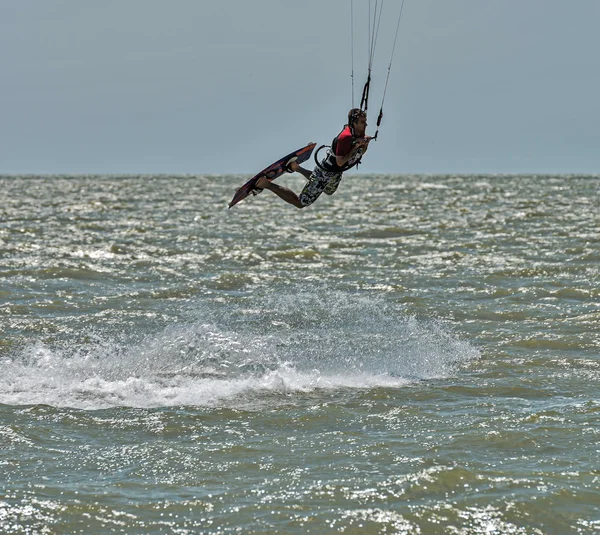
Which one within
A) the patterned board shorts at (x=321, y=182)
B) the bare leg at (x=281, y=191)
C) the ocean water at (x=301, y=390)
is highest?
the patterned board shorts at (x=321, y=182)

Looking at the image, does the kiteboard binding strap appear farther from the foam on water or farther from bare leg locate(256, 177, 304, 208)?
the foam on water

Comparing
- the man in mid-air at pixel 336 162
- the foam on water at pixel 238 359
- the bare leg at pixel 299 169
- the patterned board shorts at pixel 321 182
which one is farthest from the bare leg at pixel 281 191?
the foam on water at pixel 238 359

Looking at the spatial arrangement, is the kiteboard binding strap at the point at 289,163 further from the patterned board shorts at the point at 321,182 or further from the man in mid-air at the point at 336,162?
the patterned board shorts at the point at 321,182

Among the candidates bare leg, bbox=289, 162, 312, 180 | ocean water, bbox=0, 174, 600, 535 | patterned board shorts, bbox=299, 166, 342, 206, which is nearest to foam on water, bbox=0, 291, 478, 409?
ocean water, bbox=0, 174, 600, 535

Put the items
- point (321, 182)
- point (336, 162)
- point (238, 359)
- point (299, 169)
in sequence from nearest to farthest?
1. point (238, 359)
2. point (336, 162)
3. point (321, 182)
4. point (299, 169)

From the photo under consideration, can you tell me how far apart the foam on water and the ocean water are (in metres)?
0.05

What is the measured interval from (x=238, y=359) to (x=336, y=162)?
10.0ft

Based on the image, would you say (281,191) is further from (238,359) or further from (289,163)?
(238,359)

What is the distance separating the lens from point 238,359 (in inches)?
466

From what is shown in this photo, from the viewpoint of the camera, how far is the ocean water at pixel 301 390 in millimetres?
6500

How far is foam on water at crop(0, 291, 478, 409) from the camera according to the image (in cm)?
1006

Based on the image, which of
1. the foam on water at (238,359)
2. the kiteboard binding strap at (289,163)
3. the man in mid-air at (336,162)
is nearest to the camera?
the foam on water at (238,359)

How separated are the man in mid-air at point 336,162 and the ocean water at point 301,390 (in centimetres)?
221

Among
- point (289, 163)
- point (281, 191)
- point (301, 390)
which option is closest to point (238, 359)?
point (301, 390)
